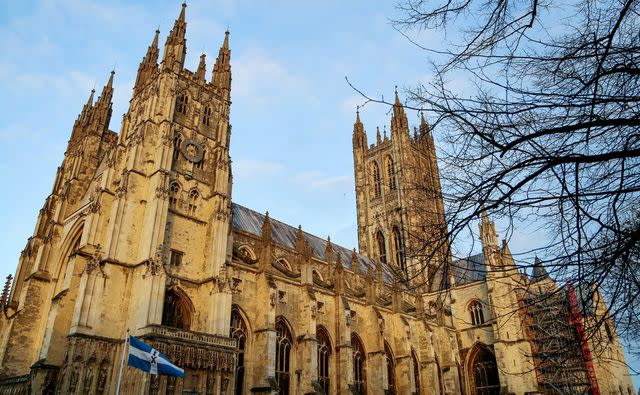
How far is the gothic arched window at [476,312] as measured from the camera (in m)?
41.4

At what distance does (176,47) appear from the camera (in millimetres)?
31766

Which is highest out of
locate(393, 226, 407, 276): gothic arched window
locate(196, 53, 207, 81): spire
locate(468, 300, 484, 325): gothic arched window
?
locate(196, 53, 207, 81): spire

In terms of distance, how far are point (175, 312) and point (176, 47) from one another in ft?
59.4

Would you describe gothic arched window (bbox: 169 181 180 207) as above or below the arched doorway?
above

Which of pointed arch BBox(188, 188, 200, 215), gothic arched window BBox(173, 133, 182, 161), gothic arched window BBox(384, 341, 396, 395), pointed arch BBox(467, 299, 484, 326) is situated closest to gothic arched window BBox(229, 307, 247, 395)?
pointed arch BBox(188, 188, 200, 215)

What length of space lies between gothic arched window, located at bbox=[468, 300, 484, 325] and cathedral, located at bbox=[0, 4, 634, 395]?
4.90 ft

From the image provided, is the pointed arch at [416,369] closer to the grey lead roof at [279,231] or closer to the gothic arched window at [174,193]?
the grey lead roof at [279,231]

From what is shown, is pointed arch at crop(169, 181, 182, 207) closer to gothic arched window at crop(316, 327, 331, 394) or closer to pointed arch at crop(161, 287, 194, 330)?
pointed arch at crop(161, 287, 194, 330)

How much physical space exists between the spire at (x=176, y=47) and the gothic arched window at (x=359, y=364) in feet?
71.8

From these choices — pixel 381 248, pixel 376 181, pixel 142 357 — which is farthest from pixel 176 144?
pixel 376 181

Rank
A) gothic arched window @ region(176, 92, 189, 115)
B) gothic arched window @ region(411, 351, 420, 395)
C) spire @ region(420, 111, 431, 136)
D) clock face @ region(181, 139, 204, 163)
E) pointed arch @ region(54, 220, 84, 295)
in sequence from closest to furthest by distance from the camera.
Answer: spire @ region(420, 111, 431, 136)
clock face @ region(181, 139, 204, 163)
pointed arch @ region(54, 220, 84, 295)
gothic arched window @ region(176, 92, 189, 115)
gothic arched window @ region(411, 351, 420, 395)

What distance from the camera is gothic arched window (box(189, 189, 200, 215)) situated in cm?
2709

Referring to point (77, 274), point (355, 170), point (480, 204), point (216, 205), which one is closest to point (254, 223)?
point (216, 205)

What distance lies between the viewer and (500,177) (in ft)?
17.8
